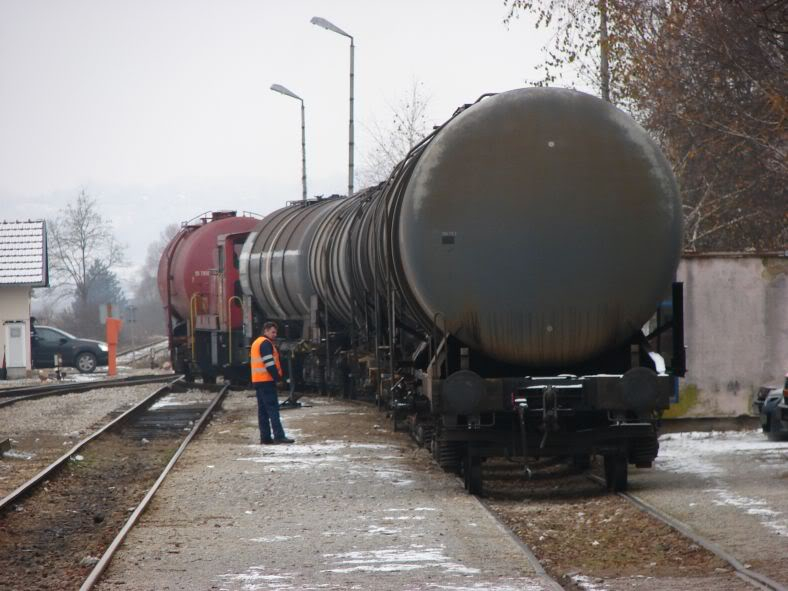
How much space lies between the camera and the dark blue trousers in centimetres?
1706

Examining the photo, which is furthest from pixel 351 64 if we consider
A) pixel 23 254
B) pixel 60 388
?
pixel 23 254

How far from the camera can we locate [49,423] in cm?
2270

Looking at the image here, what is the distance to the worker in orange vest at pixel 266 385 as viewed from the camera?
17.1m

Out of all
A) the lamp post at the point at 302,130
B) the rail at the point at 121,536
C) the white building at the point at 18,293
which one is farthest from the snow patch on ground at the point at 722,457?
the white building at the point at 18,293

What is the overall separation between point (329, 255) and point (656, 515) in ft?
34.0

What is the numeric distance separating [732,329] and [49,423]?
1158cm

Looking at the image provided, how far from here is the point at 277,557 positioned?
913 cm

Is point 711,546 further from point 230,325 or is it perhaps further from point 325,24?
point 325,24

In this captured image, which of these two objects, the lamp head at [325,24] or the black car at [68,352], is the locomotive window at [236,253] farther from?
the black car at [68,352]

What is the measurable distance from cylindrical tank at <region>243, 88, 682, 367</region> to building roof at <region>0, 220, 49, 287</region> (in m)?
32.7

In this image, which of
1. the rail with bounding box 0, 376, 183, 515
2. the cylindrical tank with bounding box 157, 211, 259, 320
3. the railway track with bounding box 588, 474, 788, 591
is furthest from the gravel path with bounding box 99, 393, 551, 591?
the cylindrical tank with bounding box 157, 211, 259, 320

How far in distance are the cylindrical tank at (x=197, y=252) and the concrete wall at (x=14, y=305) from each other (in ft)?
35.5

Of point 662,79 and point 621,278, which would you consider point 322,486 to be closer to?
point 621,278

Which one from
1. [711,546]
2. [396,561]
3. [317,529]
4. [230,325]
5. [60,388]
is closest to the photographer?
[396,561]
